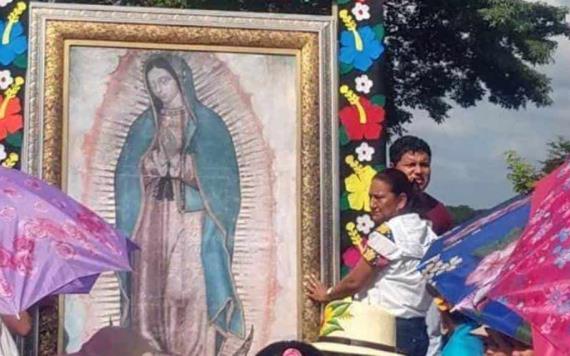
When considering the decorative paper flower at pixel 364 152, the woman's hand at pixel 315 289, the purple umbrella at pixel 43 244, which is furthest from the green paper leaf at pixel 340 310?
the decorative paper flower at pixel 364 152

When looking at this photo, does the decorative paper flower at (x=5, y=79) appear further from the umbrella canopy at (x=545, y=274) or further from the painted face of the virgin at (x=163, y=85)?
the umbrella canopy at (x=545, y=274)

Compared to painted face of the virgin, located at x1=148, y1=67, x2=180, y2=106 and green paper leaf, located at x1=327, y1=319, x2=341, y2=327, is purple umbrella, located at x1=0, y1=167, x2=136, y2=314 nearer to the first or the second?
green paper leaf, located at x1=327, y1=319, x2=341, y2=327

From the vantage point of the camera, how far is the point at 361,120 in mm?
6477

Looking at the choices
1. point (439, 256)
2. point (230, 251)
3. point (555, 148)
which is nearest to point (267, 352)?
point (439, 256)

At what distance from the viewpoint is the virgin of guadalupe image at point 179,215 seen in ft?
20.5

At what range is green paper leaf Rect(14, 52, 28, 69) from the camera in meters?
6.16

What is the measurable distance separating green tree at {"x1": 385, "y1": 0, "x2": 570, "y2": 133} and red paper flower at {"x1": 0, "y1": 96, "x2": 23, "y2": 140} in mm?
9746

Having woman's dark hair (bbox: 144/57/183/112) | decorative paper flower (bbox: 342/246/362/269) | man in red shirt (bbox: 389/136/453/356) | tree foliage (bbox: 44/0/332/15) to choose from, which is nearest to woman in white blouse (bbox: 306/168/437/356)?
man in red shirt (bbox: 389/136/453/356)

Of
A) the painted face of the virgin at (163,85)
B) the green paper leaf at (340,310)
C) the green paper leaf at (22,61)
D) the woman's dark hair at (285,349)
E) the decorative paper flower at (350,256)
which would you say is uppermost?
the green paper leaf at (22,61)

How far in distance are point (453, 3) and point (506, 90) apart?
143cm

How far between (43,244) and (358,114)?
2526 mm

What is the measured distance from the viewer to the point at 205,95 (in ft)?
21.0

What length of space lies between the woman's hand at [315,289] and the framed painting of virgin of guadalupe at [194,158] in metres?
0.04

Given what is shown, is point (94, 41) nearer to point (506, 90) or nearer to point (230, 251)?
point (230, 251)
